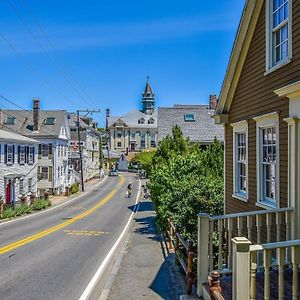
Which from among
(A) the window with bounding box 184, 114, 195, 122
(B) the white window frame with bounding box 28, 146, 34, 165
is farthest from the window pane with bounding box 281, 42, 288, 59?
(A) the window with bounding box 184, 114, 195, 122

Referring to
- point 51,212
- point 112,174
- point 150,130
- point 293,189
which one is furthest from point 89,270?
point 150,130

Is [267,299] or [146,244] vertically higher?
[267,299]

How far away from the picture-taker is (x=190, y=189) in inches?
549

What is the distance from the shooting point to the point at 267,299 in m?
4.72

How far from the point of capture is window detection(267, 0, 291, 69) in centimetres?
886

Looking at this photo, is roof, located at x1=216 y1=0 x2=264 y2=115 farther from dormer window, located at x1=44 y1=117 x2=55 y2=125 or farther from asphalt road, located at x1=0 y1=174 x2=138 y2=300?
dormer window, located at x1=44 y1=117 x2=55 y2=125

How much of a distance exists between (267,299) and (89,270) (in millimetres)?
10120

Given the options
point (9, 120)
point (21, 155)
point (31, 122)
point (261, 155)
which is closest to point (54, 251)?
point (261, 155)

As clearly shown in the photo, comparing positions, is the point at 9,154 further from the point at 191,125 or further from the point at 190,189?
the point at 190,189

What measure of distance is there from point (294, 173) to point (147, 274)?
621 cm

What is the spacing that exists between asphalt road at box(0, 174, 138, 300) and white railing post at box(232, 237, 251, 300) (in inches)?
276

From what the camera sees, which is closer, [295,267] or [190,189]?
[295,267]

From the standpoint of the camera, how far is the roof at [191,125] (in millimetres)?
47688

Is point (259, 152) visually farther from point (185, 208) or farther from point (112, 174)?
point (112, 174)
